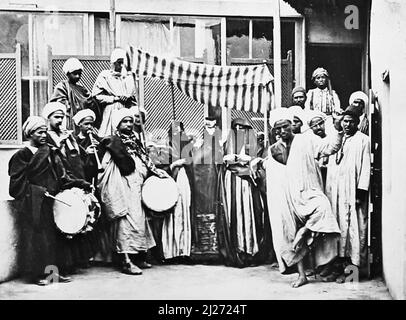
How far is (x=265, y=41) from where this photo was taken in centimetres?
818

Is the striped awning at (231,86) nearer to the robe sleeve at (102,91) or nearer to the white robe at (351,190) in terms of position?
the robe sleeve at (102,91)

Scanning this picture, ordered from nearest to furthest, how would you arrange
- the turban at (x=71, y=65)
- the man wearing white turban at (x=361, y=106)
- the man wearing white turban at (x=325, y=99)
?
the turban at (x=71, y=65), the man wearing white turban at (x=361, y=106), the man wearing white turban at (x=325, y=99)

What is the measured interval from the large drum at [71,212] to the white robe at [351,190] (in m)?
2.68

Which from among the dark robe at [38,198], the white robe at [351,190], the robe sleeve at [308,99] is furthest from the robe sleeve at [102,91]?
the white robe at [351,190]

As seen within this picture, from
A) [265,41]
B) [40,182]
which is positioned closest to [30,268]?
[40,182]

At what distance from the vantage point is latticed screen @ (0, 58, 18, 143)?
791 centimetres

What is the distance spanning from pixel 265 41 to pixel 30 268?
364 cm

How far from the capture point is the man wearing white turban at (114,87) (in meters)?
→ 7.92

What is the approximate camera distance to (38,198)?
24.7ft

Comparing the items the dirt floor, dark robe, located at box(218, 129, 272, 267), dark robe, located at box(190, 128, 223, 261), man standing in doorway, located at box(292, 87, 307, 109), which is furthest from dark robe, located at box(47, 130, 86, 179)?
man standing in doorway, located at box(292, 87, 307, 109)

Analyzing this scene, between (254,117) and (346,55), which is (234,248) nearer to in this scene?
(254,117)

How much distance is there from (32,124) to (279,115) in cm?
270

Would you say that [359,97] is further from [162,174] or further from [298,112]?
[162,174]

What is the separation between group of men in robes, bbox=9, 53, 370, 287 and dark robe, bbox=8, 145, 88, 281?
13cm
